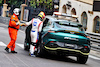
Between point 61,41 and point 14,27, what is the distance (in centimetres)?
203

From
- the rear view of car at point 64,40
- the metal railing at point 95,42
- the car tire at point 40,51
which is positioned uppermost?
the rear view of car at point 64,40

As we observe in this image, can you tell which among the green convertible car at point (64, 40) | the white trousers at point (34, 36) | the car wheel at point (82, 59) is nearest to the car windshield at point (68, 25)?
the green convertible car at point (64, 40)

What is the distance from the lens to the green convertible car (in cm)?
1052

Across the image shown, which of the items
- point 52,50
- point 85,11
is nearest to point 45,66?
point 52,50

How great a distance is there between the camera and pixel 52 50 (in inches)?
417

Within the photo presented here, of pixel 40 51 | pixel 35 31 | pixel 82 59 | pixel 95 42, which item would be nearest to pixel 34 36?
pixel 35 31

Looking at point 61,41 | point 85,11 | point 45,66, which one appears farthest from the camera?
point 85,11

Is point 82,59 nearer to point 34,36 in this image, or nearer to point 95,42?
point 34,36

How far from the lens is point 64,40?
415 inches

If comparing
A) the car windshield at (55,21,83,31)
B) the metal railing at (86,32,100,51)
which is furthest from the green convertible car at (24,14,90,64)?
the metal railing at (86,32,100,51)

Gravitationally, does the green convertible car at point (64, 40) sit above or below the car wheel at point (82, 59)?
above

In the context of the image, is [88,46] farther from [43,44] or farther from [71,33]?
[43,44]

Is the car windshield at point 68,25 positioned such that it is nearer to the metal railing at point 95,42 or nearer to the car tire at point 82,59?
the car tire at point 82,59

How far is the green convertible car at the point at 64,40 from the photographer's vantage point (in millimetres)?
10523
